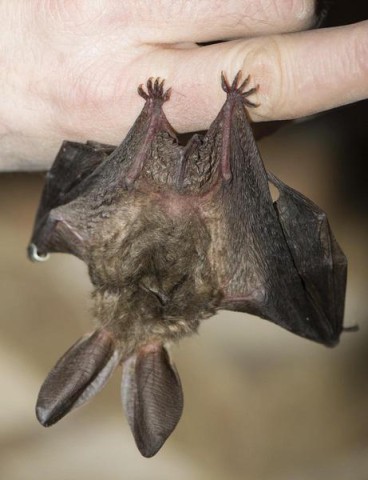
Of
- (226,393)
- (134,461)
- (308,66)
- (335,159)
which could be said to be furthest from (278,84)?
(134,461)

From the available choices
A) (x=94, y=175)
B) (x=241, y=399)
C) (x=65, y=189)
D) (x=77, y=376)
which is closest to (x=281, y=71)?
(x=94, y=175)

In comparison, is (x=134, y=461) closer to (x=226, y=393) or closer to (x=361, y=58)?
(x=226, y=393)

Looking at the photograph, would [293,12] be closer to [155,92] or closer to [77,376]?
[155,92]

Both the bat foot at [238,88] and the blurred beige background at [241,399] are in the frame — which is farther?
the blurred beige background at [241,399]

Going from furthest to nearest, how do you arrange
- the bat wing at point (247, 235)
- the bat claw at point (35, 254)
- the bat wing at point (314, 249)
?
1. the bat claw at point (35, 254)
2. the bat wing at point (314, 249)
3. the bat wing at point (247, 235)

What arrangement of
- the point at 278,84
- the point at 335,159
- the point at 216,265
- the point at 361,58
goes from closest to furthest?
the point at 361,58
the point at 278,84
the point at 216,265
the point at 335,159

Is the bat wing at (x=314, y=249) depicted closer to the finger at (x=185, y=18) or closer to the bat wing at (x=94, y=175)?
the bat wing at (x=94, y=175)

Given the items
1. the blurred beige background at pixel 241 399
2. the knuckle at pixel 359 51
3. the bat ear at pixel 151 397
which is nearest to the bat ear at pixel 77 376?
the bat ear at pixel 151 397
